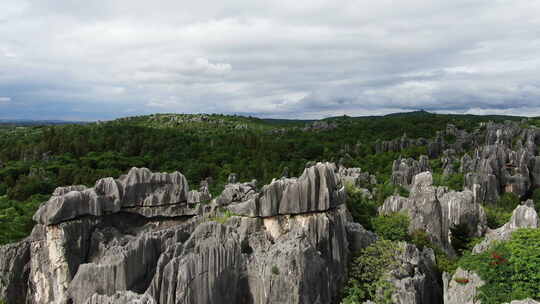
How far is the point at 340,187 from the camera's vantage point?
24.2m

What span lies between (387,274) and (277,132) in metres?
105

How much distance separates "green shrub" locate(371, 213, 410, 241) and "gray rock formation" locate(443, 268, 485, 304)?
26.9 feet

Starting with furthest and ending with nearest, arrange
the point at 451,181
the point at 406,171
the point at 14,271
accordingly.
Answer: the point at 406,171 < the point at 451,181 < the point at 14,271

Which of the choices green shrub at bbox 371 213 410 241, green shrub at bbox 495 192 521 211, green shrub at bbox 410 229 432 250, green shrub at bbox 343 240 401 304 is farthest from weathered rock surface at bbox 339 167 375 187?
green shrub at bbox 343 240 401 304

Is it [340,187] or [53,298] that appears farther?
[340,187]

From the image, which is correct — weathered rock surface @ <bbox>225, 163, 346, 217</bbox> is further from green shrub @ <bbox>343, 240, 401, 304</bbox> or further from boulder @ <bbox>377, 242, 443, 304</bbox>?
boulder @ <bbox>377, 242, 443, 304</bbox>

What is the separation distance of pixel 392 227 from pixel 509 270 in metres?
12.1

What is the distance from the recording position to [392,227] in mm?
30672

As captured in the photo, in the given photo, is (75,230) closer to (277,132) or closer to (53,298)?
(53,298)

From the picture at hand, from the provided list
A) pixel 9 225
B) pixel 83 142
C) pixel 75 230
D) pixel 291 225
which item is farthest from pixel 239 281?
pixel 83 142

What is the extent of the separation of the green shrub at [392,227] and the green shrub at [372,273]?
5517 millimetres

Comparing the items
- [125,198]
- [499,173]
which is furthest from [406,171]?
[125,198]

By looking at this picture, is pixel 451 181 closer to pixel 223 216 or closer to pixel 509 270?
pixel 509 270

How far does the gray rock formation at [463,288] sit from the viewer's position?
63.0 feet
